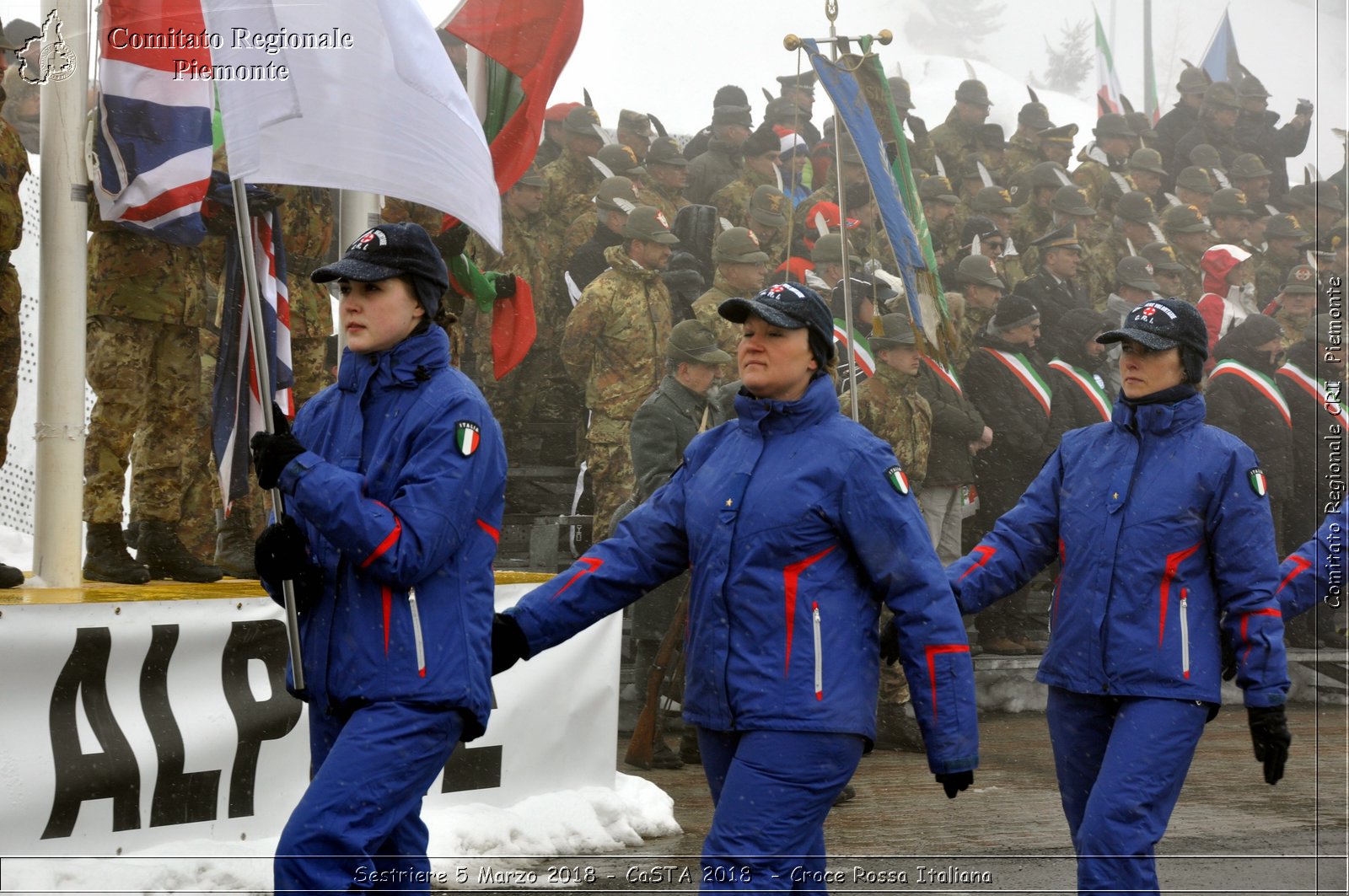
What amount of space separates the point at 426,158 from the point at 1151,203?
11555mm

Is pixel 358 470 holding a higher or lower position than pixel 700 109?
lower

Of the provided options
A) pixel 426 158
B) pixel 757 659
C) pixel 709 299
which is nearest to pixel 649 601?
pixel 709 299

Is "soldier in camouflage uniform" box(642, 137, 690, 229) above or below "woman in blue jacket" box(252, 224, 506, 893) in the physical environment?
above

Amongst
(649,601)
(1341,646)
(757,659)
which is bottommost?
(1341,646)

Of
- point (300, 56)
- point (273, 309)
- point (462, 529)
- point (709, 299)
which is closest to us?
point (462, 529)

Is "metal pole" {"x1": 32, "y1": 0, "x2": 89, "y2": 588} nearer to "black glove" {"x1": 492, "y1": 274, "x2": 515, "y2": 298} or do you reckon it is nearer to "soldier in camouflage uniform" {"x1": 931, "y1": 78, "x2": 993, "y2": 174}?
"black glove" {"x1": 492, "y1": 274, "x2": 515, "y2": 298}

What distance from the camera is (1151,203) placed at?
50.1 ft

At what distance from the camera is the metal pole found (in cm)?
682

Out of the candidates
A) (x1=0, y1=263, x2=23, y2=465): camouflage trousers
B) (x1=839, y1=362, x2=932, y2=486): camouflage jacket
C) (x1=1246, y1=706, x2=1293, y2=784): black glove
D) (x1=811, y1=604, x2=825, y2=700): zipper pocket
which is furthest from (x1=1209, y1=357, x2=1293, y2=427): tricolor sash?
(x1=811, y1=604, x2=825, y2=700): zipper pocket

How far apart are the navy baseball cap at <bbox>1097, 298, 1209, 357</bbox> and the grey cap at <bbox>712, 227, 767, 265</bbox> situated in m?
5.61

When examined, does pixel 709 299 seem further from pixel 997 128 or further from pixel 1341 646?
pixel 1341 646

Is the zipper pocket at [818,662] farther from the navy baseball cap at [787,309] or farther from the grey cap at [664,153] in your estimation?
the grey cap at [664,153]

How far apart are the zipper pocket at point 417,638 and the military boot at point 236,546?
12.2 feet

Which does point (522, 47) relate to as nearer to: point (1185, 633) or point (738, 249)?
point (738, 249)
